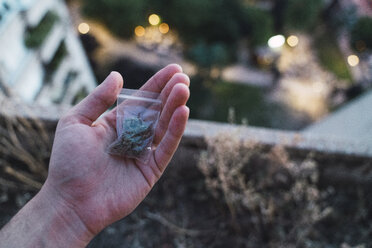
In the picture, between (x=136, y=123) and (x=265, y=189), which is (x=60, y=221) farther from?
(x=265, y=189)

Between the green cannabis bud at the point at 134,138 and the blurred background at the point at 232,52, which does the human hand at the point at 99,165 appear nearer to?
the green cannabis bud at the point at 134,138

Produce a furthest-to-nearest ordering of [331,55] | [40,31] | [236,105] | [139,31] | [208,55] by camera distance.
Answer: [331,55] → [139,31] → [236,105] → [208,55] → [40,31]

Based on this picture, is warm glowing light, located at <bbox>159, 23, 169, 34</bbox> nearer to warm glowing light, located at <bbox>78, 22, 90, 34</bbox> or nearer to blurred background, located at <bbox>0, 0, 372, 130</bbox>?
blurred background, located at <bbox>0, 0, 372, 130</bbox>

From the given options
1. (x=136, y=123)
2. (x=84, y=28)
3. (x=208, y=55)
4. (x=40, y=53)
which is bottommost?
(x=208, y=55)


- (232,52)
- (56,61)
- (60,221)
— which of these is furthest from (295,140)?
(232,52)

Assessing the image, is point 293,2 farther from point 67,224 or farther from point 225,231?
point 67,224

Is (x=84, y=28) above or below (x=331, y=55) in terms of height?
above

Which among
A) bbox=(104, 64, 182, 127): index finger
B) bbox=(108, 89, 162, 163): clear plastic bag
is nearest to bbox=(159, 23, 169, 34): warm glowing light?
bbox=(108, 89, 162, 163): clear plastic bag

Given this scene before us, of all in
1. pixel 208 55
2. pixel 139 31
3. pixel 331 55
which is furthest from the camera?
pixel 331 55
